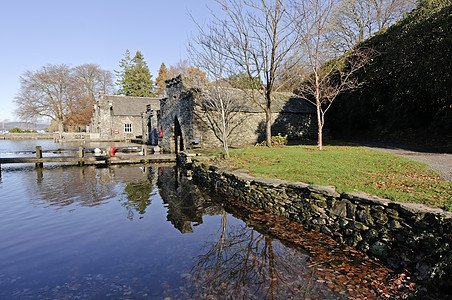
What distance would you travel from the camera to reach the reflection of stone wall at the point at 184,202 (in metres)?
8.57

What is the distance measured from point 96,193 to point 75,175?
5464mm

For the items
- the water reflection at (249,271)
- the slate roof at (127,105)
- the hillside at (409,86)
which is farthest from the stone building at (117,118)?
the water reflection at (249,271)

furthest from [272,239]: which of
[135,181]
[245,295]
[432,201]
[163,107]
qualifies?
[163,107]

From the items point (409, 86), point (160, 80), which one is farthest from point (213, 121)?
point (160, 80)

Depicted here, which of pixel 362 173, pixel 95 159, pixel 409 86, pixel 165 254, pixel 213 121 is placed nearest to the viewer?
pixel 165 254

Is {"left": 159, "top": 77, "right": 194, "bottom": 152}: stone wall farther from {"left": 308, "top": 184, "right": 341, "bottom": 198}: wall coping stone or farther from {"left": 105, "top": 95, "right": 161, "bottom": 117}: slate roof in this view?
{"left": 105, "top": 95, "right": 161, "bottom": 117}: slate roof

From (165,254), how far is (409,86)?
19473mm

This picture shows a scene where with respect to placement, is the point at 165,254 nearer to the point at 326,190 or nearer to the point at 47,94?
the point at 326,190

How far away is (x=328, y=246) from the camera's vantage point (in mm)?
6230

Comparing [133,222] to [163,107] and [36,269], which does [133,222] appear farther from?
[163,107]

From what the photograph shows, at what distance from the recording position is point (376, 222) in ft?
18.6

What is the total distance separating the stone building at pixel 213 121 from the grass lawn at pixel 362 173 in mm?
8133

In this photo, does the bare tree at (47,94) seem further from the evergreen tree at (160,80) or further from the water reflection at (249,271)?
the water reflection at (249,271)

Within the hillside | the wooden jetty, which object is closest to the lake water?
the wooden jetty
